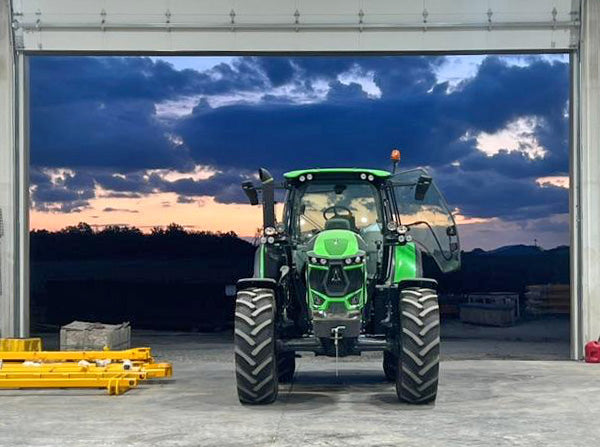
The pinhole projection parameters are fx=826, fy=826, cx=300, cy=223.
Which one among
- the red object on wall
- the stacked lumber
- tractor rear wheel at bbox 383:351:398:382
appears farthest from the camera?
the stacked lumber

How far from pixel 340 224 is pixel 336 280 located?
1167 millimetres

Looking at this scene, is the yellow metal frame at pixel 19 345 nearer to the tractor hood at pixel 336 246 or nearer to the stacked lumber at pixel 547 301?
the tractor hood at pixel 336 246

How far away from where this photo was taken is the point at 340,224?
10.1 meters

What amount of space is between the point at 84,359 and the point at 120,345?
12.0ft

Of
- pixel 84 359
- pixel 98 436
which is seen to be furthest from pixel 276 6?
pixel 98 436

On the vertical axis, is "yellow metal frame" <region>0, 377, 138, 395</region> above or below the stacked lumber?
above

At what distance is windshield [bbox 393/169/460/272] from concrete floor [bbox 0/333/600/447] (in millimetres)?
1809

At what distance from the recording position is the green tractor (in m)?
8.98

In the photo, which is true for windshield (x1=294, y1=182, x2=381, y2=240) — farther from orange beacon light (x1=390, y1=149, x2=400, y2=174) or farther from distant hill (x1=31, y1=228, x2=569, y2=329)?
distant hill (x1=31, y1=228, x2=569, y2=329)

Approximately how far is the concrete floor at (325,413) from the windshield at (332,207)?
2.08 m

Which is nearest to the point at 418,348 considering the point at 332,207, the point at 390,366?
the point at 332,207

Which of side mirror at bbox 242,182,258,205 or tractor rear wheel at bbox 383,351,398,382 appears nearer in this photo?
side mirror at bbox 242,182,258,205

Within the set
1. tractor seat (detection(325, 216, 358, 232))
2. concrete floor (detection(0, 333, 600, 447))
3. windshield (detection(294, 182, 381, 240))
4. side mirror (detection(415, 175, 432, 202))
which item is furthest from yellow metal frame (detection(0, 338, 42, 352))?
side mirror (detection(415, 175, 432, 202))

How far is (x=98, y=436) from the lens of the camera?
24.9 feet
